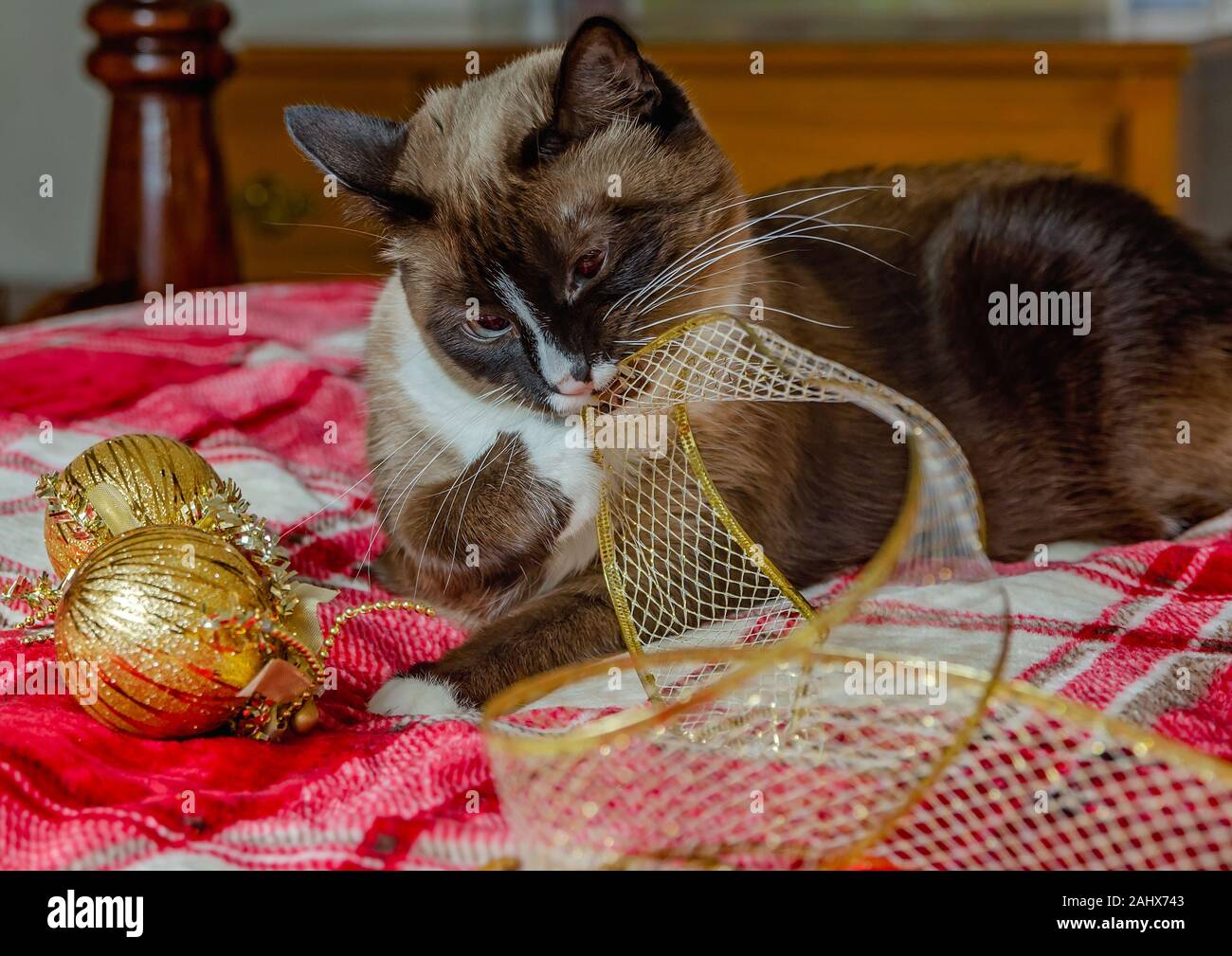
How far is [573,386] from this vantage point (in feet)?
3.77

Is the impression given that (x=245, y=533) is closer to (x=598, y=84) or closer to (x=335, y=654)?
(x=335, y=654)

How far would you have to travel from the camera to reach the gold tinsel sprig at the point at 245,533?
102cm

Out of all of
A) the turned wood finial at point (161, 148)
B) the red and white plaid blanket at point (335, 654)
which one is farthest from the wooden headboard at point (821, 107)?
the red and white plaid blanket at point (335, 654)

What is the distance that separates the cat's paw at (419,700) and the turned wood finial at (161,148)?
139 centimetres

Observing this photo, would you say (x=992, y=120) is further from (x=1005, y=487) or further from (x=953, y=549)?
(x=953, y=549)

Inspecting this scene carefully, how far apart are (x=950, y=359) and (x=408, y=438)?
0.62 meters

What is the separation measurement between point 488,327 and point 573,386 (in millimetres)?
129

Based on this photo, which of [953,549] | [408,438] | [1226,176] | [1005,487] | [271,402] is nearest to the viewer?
[953,549]

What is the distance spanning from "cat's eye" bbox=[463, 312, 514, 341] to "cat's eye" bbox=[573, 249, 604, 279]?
85 mm

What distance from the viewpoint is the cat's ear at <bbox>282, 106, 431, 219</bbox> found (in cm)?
124

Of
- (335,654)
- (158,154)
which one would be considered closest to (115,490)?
(335,654)
